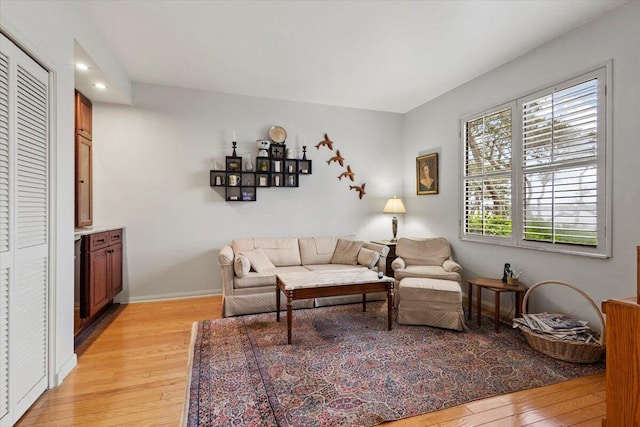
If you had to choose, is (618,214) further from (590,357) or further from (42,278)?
(42,278)

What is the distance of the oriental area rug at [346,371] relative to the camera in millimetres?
1803

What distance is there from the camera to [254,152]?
442 centimetres

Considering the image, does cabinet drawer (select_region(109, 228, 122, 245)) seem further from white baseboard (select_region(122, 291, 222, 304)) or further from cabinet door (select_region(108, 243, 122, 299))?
white baseboard (select_region(122, 291, 222, 304))

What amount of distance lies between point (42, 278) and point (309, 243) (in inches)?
115

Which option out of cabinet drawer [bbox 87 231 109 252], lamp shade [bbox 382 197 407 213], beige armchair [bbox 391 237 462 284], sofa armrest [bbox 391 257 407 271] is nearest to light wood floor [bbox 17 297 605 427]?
cabinet drawer [bbox 87 231 109 252]

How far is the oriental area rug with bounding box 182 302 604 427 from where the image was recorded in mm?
1803

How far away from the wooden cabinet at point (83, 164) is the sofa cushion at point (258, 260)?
1745mm

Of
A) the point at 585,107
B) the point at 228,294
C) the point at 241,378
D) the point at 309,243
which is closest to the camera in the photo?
the point at 241,378

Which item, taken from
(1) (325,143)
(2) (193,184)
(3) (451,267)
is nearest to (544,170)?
(3) (451,267)

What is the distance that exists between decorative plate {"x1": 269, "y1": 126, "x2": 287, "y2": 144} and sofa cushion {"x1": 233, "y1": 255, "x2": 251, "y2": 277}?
1.88 m

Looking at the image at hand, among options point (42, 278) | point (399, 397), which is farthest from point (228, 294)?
point (399, 397)

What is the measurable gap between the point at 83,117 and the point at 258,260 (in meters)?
2.51

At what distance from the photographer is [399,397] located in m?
1.92

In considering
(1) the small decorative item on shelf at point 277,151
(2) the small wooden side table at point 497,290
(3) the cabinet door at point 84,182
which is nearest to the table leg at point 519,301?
Answer: (2) the small wooden side table at point 497,290
